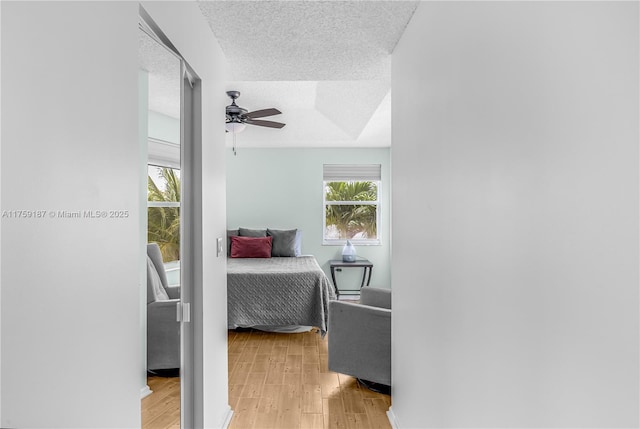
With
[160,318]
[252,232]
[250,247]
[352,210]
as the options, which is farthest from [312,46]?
[352,210]

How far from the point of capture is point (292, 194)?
651 centimetres

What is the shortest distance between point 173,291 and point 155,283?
10.2 inches

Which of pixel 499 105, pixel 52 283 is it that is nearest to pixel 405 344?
pixel 499 105

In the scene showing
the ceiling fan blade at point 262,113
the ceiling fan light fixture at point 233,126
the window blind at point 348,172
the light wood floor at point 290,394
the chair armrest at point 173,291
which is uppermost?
the ceiling fan blade at point 262,113

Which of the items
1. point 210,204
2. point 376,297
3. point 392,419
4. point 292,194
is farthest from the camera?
point 292,194

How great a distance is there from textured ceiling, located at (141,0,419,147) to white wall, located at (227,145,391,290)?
2067 mm

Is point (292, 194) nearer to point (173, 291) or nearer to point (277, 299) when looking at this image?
point (277, 299)

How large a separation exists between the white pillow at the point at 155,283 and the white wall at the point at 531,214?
3.40ft

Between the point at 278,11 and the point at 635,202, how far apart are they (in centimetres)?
174

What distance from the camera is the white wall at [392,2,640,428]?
70 cm

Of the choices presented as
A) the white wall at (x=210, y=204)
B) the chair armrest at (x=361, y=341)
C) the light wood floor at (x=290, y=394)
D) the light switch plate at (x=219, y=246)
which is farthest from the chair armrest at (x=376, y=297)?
the light switch plate at (x=219, y=246)

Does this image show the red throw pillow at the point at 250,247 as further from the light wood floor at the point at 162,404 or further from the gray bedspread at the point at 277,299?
the light wood floor at the point at 162,404

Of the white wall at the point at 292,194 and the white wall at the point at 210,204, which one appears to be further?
the white wall at the point at 292,194

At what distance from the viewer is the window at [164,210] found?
1.42m
